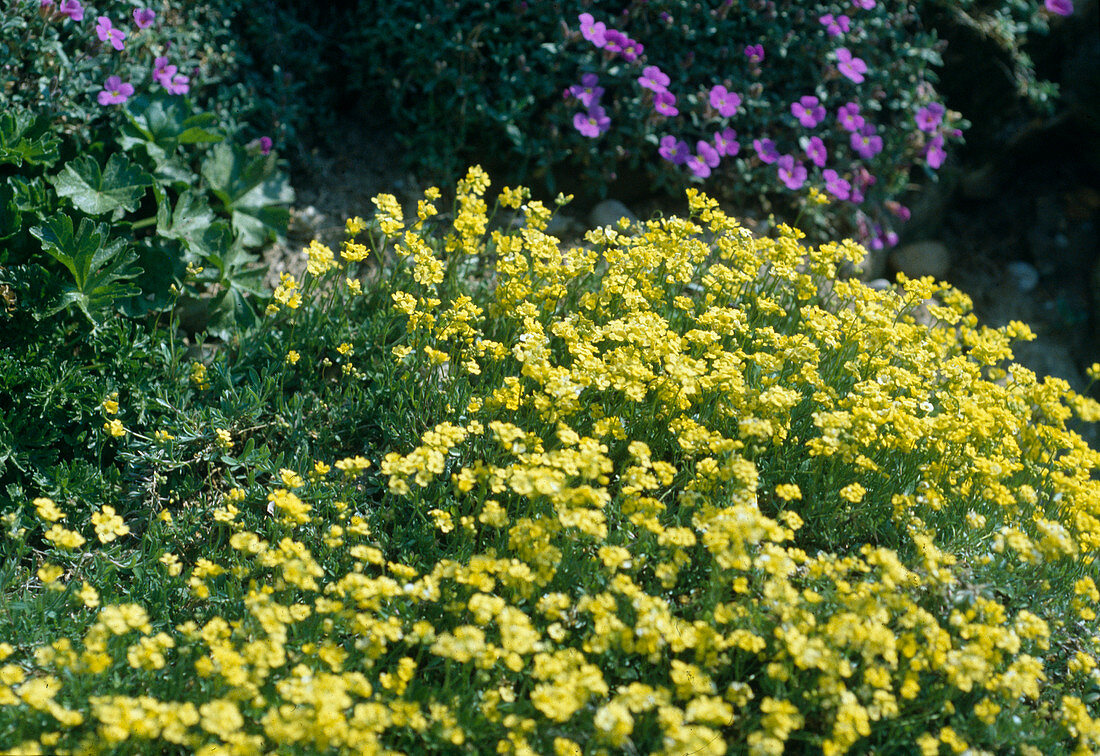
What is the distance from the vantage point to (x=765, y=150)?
15.1 feet

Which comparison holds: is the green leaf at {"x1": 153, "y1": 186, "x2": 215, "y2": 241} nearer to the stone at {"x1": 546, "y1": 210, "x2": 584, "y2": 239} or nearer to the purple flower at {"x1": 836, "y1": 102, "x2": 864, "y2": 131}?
the stone at {"x1": 546, "y1": 210, "x2": 584, "y2": 239}

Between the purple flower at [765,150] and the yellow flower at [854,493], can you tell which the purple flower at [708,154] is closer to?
the purple flower at [765,150]

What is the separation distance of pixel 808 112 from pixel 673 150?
0.80 m

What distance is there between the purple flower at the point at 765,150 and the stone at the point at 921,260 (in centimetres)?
151

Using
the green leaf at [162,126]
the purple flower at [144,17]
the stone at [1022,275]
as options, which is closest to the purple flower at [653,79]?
the green leaf at [162,126]

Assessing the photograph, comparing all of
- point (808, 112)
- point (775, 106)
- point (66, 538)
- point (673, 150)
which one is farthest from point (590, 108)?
point (66, 538)

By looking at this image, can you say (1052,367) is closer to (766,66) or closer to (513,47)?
(766,66)

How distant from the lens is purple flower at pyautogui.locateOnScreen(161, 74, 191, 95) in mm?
3912

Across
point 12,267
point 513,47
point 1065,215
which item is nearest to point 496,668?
point 12,267

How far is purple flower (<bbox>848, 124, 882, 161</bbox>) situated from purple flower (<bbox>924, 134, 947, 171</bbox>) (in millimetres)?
367

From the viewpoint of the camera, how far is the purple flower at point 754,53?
4.59 m

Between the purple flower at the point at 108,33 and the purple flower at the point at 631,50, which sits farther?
the purple flower at the point at 631,50

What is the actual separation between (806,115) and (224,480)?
335cm

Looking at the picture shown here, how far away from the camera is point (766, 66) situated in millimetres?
4863
